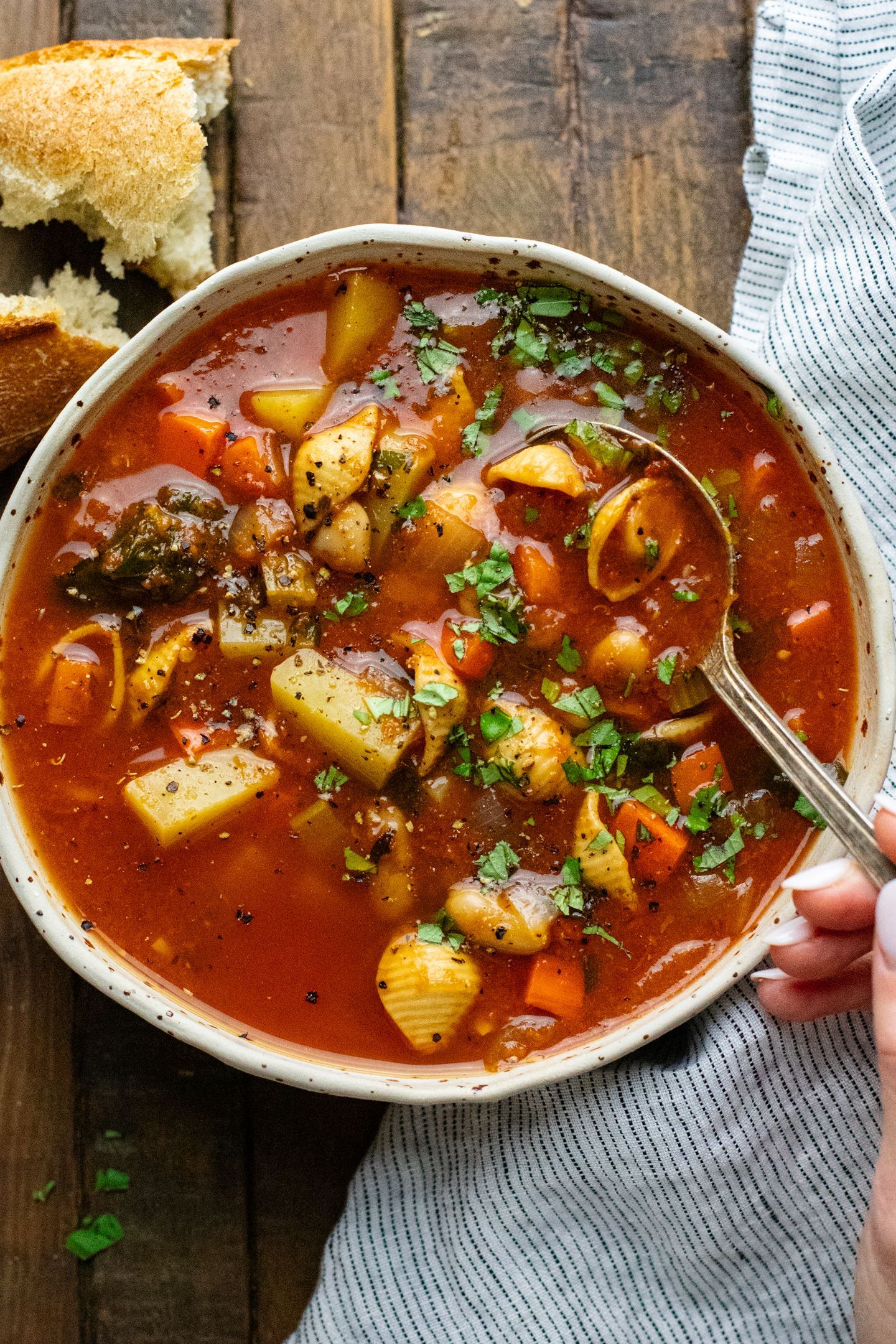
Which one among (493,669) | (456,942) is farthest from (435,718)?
(456,942)

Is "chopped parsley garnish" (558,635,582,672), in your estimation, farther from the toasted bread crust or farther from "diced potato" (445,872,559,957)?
the toasted bread crust

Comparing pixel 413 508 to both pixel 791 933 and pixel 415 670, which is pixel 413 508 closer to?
pixel 415 670

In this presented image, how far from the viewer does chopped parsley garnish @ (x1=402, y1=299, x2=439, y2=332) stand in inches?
103

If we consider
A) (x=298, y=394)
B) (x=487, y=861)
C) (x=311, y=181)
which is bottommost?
(x=487, y=861)

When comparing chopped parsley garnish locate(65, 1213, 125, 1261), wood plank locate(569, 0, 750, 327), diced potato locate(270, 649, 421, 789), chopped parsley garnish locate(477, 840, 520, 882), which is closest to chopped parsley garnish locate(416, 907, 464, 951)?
chopped parsley garnish locate(477, 840, 520, 882)

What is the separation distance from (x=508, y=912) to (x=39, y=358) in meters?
1.76

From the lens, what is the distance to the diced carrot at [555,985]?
2.59 metres

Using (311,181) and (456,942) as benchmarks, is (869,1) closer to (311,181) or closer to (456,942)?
(311,181)

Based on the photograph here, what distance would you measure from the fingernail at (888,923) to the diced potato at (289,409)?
1.59 meters

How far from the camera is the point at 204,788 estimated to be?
8.46ft

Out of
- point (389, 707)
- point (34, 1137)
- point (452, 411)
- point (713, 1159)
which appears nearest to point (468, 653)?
point (389, 707)

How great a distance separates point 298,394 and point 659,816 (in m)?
1.30

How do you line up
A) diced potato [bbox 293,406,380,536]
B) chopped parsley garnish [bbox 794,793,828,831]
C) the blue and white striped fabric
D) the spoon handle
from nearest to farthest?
the spoon handle, diced potato [bbox 293,406,380,536], chopped parsley garnish [bbox 794,793,828,831], the blue and white striped fabric

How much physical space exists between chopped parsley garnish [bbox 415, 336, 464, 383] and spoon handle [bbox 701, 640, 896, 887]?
35.5 inches
